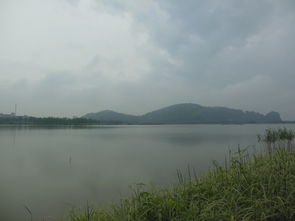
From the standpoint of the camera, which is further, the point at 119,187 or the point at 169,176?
the point at 169,176

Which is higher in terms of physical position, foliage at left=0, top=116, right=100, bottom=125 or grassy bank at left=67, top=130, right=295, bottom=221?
foliage at left=0, top=116, right=100, bottom=125

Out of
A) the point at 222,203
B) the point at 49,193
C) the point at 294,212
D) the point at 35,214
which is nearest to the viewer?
the point at 294,212

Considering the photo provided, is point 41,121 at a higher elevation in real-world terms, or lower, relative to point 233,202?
higher

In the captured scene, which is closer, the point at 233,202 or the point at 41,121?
the point at 233,202

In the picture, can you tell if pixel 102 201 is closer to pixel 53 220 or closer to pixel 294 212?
pixel 53 220

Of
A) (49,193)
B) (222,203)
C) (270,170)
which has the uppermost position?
(270,170)

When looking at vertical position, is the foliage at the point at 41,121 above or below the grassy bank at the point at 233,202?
above

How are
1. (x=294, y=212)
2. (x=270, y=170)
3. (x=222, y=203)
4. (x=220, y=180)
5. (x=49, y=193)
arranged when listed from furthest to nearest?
(x=49, y=193)
(x=220, y=180)
(x=270, y=170)
(x=222, y=203)
(x=294, y=212)

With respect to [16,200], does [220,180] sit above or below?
above

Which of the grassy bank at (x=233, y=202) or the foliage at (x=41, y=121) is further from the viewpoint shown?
the foliage at (x=41, y=121)

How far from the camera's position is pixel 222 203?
2877 mm

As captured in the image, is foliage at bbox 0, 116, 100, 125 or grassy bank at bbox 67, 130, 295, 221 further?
foliage at bbox 0, 116, 100, 125

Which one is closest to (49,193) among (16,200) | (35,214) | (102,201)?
(16,200)

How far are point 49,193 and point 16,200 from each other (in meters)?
1.16
